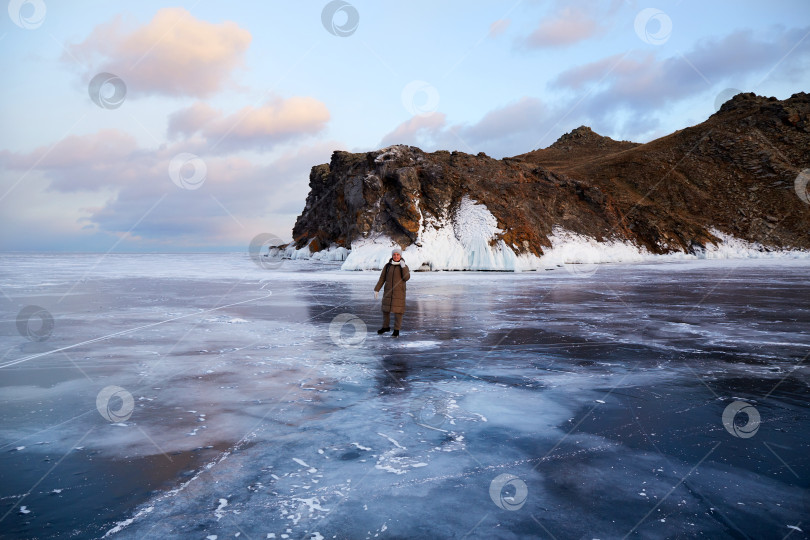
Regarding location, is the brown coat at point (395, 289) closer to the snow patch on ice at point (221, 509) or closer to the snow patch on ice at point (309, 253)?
the snow patch on ice at point (221, 509)

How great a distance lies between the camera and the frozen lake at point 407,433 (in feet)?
10.2

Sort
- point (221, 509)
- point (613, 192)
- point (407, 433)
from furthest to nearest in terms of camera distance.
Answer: point (613, 192) < point (407, 433) < point (221, 509)

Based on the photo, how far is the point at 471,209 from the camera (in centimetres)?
3862

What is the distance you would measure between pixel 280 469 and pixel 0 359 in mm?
6831

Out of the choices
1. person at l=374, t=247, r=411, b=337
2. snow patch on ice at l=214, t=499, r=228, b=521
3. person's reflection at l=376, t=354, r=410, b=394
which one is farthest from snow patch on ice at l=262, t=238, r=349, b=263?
snow patch on ice at l=214, t=499, r=228, b=521

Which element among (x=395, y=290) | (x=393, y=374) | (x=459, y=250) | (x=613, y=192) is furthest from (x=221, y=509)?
(x=613, y=192)

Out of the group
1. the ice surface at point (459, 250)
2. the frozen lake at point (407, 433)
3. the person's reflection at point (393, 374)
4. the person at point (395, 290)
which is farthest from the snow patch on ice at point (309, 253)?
the person's reflection at point (393, 374)

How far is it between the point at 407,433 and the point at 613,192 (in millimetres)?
75433

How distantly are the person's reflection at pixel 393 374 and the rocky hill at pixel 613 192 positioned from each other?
94.0 feet

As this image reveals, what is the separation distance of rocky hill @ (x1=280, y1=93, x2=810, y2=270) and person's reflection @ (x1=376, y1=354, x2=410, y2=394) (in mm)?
28656

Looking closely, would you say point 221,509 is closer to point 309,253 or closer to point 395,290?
point 395,290

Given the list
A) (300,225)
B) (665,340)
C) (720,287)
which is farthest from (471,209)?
(300,225)

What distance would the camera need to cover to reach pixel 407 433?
4.55 m

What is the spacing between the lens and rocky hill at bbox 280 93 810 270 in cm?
3909
